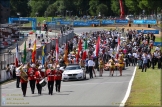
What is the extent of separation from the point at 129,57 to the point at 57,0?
10024 centimetres

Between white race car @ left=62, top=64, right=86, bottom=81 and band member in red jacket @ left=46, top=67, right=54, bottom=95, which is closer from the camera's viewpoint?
band member in red jacket @ left=46, top=67, right=54, bottom=95

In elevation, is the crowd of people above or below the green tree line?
below

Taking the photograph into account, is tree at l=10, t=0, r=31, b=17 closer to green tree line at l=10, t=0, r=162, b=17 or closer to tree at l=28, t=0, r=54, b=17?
green tree line at l=10, t=0, r=162, b=17

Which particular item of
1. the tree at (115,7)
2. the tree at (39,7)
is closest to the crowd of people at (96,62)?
the tree at (115,7)

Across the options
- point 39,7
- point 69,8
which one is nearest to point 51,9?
point 69,8

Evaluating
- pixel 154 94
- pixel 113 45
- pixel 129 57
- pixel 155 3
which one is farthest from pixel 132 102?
pixel 155 3

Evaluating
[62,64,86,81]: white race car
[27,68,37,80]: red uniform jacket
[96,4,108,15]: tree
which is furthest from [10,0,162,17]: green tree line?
[27,68,37,80]: red uniform jacket

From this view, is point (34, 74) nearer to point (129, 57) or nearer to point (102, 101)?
point (102, 101)

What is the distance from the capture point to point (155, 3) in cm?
9900

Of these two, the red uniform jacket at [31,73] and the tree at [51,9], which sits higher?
the tree at [51,9]

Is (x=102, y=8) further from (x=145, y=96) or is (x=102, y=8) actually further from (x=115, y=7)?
(x=145, y=96)

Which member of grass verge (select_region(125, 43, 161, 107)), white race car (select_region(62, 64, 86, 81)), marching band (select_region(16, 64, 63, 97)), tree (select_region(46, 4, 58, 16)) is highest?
tree (select_region(46, 4, 58, 16))

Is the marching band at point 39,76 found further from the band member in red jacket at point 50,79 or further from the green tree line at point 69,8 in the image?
the green tree line at point 69,8

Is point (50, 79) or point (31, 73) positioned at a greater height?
point (31, 73)
